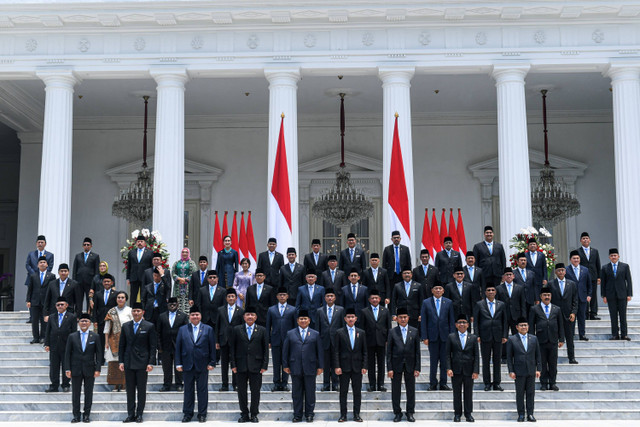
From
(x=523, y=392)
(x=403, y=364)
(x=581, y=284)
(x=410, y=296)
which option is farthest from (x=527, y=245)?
(x=403, y=364)

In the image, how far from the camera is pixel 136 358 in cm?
1201

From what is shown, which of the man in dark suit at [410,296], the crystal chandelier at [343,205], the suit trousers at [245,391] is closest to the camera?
the suit trousers at [245,391]

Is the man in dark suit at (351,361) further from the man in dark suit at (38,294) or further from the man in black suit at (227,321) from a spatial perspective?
the man in dark suit at (38,294)

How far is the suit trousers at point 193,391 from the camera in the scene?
12.0m

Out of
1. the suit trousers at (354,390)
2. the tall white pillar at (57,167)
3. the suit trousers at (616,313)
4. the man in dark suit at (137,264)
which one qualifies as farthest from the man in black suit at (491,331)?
the tall white pillar at (57,167)

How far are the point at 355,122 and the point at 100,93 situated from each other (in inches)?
310

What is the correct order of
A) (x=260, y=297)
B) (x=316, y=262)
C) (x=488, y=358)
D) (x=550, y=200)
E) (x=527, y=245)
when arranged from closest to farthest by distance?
(x=488, y=358)
(x=260, y=297)
(x=316, y=262)
(x=527, y=245)
(x=550, y=200)

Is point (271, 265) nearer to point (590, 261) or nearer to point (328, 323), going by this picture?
point (328, 323)

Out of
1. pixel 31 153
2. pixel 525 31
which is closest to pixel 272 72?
pixel 525 31

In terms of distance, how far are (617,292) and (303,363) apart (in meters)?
6.67

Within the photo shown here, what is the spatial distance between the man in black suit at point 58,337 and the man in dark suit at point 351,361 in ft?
15.3

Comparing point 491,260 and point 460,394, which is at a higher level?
point 491,260

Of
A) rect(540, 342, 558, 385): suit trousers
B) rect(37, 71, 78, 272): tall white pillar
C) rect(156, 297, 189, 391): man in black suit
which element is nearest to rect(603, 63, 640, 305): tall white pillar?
rect(540, 342, 558, 385): suit trousers

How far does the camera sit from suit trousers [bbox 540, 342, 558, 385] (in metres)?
12.7
